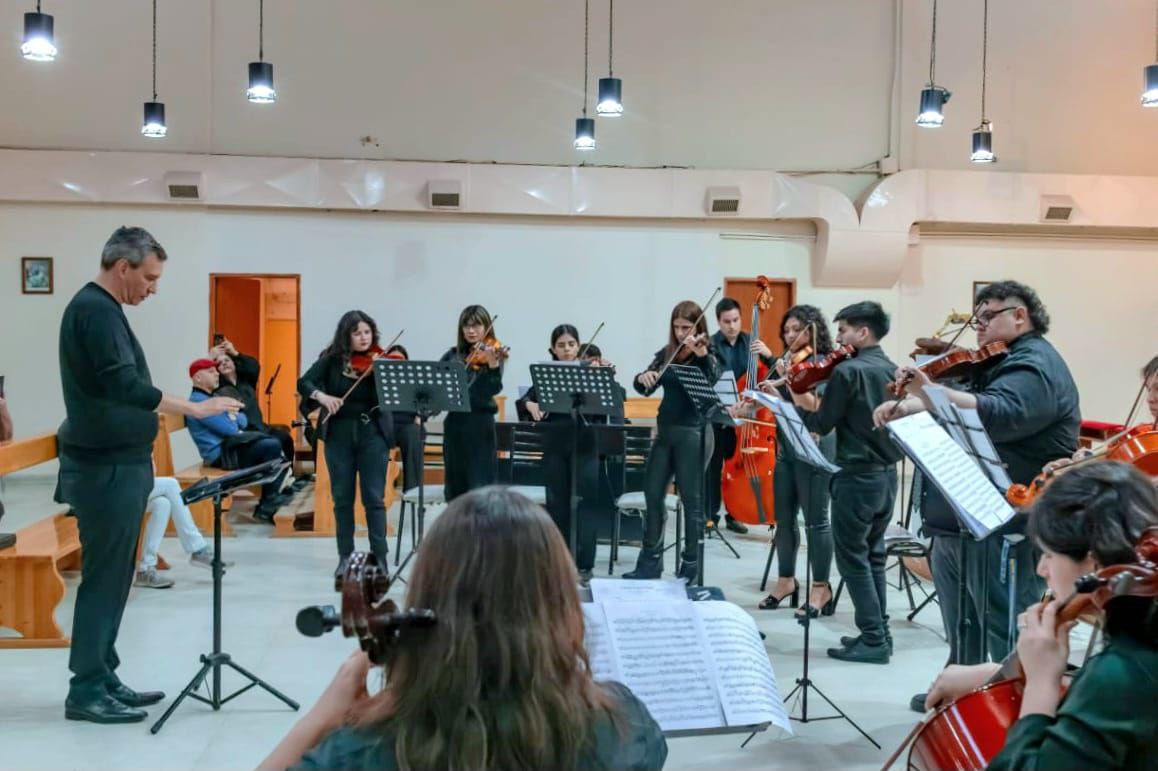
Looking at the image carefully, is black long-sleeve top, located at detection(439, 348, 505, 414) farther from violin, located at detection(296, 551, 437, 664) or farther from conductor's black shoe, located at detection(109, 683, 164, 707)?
violin, located at detection(296, 551, 437, 664)

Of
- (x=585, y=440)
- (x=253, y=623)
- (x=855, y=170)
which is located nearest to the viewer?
(x=253, y=623)

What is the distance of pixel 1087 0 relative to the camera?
9.69m

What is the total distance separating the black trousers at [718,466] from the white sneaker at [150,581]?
3.32m

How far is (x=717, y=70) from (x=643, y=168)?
117 cm

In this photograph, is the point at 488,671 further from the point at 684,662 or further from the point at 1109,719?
the point at 684,662

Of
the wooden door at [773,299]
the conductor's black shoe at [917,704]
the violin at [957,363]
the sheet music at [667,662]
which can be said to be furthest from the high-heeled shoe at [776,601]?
the wooden door at [773,299]

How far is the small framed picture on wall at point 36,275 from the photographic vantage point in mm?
8930

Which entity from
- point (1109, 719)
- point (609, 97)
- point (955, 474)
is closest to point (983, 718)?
point (1109, 719)

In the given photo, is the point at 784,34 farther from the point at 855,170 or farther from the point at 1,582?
the point at 1,582

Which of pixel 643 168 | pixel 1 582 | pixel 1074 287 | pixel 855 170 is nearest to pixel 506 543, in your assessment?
pixel 1 582

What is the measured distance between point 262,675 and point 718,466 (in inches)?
145

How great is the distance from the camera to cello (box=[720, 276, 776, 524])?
641 centimetres

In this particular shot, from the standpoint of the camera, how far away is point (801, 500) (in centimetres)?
498

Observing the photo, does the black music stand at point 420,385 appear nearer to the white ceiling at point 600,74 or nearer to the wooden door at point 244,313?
the white ceiling at point 600,74
